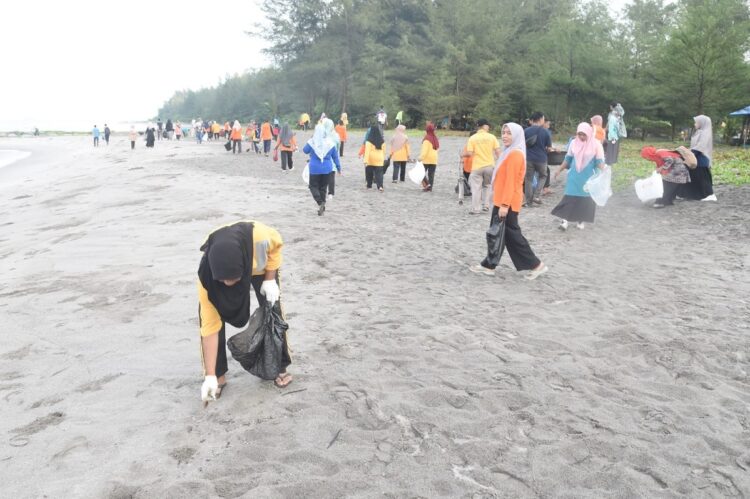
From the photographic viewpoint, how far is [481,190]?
416 inches

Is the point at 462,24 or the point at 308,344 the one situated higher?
the point at 462,24

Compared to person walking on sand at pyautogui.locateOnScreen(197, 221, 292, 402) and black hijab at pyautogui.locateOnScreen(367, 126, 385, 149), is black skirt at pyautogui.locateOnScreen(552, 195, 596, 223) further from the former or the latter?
person walking on sand at pyautogui.locateOnScreen(197, 221, 292, 402)

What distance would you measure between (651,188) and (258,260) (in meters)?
9.23

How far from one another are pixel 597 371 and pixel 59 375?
13.5 feet

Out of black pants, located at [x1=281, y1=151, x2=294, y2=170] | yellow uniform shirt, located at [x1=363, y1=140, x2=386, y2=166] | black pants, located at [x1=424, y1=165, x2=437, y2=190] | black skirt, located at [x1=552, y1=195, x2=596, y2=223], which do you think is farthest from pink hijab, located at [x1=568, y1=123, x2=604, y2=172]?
black pants, located at [x1=281, y1=151, x2=294, y2=170]

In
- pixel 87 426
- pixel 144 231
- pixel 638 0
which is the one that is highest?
pixel 638 0

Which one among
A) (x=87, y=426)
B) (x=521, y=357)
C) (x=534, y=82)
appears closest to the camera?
(x=87, y=426)

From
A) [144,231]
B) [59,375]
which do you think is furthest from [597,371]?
[144,231]

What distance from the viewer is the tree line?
25000 millimetres

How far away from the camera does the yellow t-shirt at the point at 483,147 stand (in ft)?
32.2

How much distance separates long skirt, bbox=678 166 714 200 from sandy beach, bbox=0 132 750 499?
8.90 ft

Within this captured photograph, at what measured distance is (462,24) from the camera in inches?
1422

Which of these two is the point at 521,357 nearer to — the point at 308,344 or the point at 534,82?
the point at 308,344

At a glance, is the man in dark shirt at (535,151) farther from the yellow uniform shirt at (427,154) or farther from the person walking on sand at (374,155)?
the person walking on sand at (374,155)
